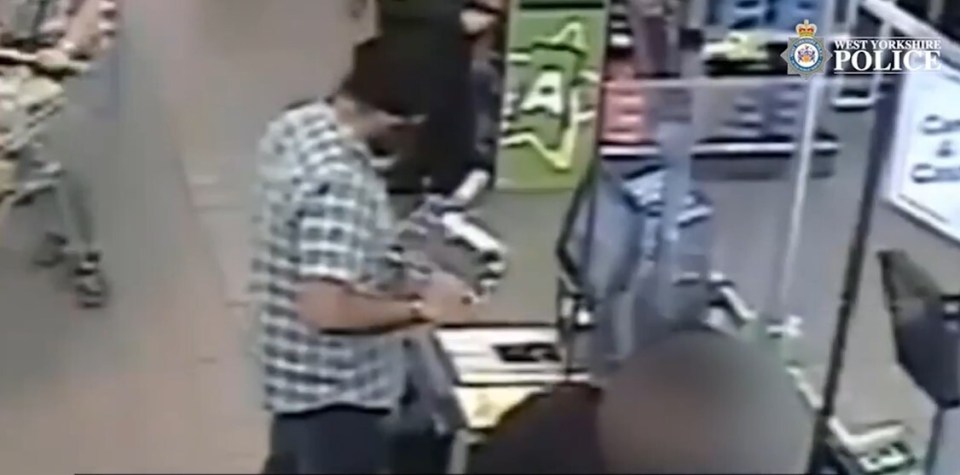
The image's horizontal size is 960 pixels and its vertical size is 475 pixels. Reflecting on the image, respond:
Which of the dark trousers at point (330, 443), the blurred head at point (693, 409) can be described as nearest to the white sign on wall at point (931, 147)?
the blurred head at point (693, 409)

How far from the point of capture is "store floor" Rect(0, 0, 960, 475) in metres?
0.84

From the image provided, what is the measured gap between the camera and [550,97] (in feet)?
3.15

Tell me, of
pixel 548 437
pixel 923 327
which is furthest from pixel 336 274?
pixel 923 327

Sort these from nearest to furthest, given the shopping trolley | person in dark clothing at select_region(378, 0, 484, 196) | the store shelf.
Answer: the shopping trolley
person in dark clothing at select_region(378, 0, 484, 196)
the store shelf

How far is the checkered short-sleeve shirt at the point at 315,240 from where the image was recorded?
0.95 metres

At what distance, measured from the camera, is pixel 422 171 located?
3.19 feet

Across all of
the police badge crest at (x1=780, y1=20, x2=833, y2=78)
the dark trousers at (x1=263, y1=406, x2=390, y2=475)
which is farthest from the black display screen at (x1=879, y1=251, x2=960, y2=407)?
the dark trousers at (x1=263, y1=406, x2=390, y2=475)

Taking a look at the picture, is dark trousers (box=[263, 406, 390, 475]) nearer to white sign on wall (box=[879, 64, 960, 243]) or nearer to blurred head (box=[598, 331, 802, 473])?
blurred head (box=[598, 331, 802, 473])

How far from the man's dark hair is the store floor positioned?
0.03 meters

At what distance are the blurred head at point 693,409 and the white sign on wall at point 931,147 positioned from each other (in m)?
0.24

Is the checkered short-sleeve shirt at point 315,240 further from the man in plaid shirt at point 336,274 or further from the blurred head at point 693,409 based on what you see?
the blurred head at point 693,409

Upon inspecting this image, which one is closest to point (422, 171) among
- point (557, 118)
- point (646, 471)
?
point (557, 118)

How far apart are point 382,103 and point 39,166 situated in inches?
8.4

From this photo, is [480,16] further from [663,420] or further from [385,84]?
[663,420]
